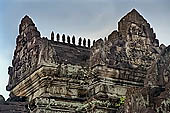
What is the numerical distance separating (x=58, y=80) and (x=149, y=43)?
3.75 metres

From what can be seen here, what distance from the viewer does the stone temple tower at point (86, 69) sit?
1490cm

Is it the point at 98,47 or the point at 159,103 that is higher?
the point at 98,47

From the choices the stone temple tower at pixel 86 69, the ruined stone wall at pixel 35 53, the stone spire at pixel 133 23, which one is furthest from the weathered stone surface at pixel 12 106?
the stone spire at pixel 133 23

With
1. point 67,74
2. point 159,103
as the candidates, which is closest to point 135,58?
point 67,74

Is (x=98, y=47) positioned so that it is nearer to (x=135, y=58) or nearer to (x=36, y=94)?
A: (x=135, y=58)

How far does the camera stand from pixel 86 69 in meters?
16.0

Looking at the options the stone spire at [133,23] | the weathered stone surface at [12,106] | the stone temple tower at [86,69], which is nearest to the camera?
the weathered stone surface at [12,106]

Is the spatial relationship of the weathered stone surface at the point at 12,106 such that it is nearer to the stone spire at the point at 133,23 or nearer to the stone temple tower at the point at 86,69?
the stone temple tower at the point at 86,69

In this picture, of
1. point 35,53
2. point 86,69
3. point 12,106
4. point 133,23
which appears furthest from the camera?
point 133,23

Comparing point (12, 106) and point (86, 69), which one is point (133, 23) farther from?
point (12, 106)

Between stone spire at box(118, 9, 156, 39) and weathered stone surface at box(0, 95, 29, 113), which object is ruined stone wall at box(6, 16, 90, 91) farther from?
stone spire at box(118, 9, 156, 39)

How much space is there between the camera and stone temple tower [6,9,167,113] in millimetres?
14898

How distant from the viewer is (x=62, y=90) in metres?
15.6

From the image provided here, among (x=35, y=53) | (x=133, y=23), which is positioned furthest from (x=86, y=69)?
(x=133, y=23)
